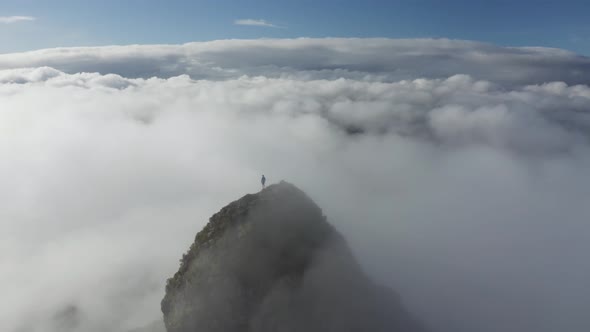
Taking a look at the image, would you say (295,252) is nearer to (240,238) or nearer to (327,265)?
(327,265)

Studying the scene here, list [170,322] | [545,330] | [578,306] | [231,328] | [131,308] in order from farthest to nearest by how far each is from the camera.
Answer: [578,306] → [131,308] → [545,330] → [170,322] → [231,328]

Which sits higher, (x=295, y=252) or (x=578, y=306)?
(x=295, y=252)

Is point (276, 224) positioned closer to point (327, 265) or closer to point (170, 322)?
point (327, 265)

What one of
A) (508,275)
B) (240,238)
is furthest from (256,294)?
(508,275)

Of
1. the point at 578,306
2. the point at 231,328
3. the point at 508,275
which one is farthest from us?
the point at 508,275

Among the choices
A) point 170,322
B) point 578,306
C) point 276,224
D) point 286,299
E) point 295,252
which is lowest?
point 578,306

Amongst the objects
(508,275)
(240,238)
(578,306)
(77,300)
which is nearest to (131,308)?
(77,300)

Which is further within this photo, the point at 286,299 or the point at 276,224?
the point at 276,224
